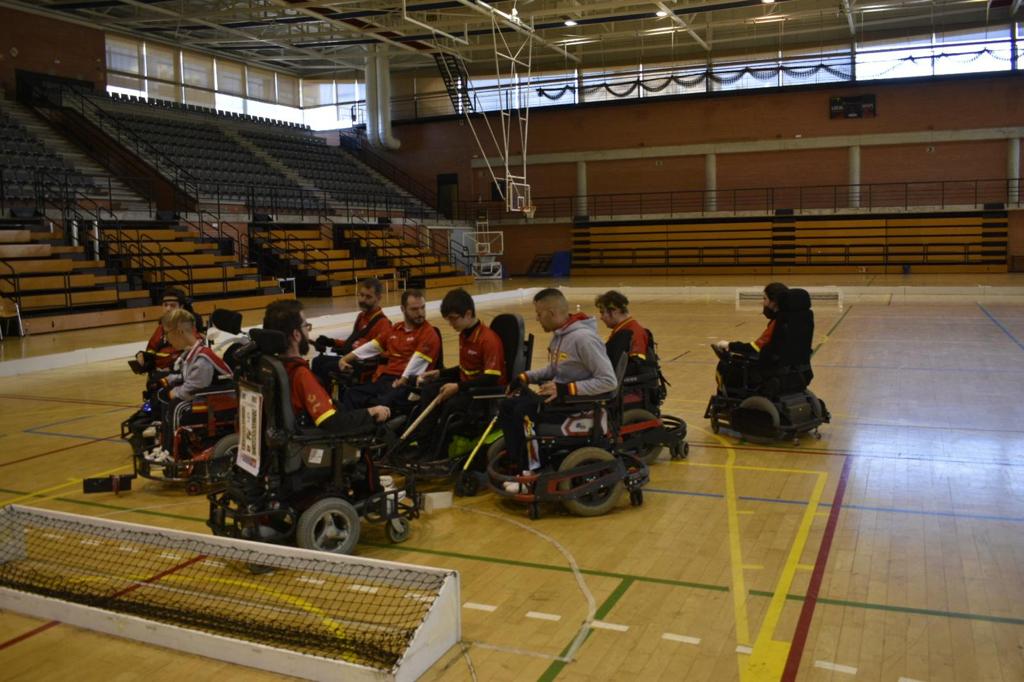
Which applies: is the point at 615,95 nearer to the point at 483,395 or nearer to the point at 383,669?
the point at 483,395

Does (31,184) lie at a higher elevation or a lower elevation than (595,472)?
higher

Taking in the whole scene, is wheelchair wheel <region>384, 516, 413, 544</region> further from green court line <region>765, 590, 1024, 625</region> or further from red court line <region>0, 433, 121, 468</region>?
red court line <region>0, 433, 121, 468</region>

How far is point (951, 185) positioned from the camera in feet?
98.4

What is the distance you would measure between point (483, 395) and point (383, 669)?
2.94 meters

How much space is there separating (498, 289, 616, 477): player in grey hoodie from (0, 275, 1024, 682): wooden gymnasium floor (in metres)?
0.56

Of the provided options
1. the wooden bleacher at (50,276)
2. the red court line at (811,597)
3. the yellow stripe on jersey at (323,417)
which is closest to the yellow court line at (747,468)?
the red court line at (811,597)

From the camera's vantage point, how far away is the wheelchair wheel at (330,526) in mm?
4598

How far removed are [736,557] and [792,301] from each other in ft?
9.60

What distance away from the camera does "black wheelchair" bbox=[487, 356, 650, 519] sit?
5.47m

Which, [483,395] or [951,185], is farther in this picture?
[951,185]

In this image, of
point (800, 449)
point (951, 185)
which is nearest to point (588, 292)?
point (951, 185)

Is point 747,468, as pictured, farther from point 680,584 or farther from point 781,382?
point 680,584

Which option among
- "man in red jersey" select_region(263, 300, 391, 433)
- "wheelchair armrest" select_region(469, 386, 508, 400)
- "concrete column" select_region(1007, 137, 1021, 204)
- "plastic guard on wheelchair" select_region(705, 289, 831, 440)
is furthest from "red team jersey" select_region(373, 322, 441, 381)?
"concrete column" select_region(1007, 137, 1021, 204)

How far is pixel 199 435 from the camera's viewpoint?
21.0ft
